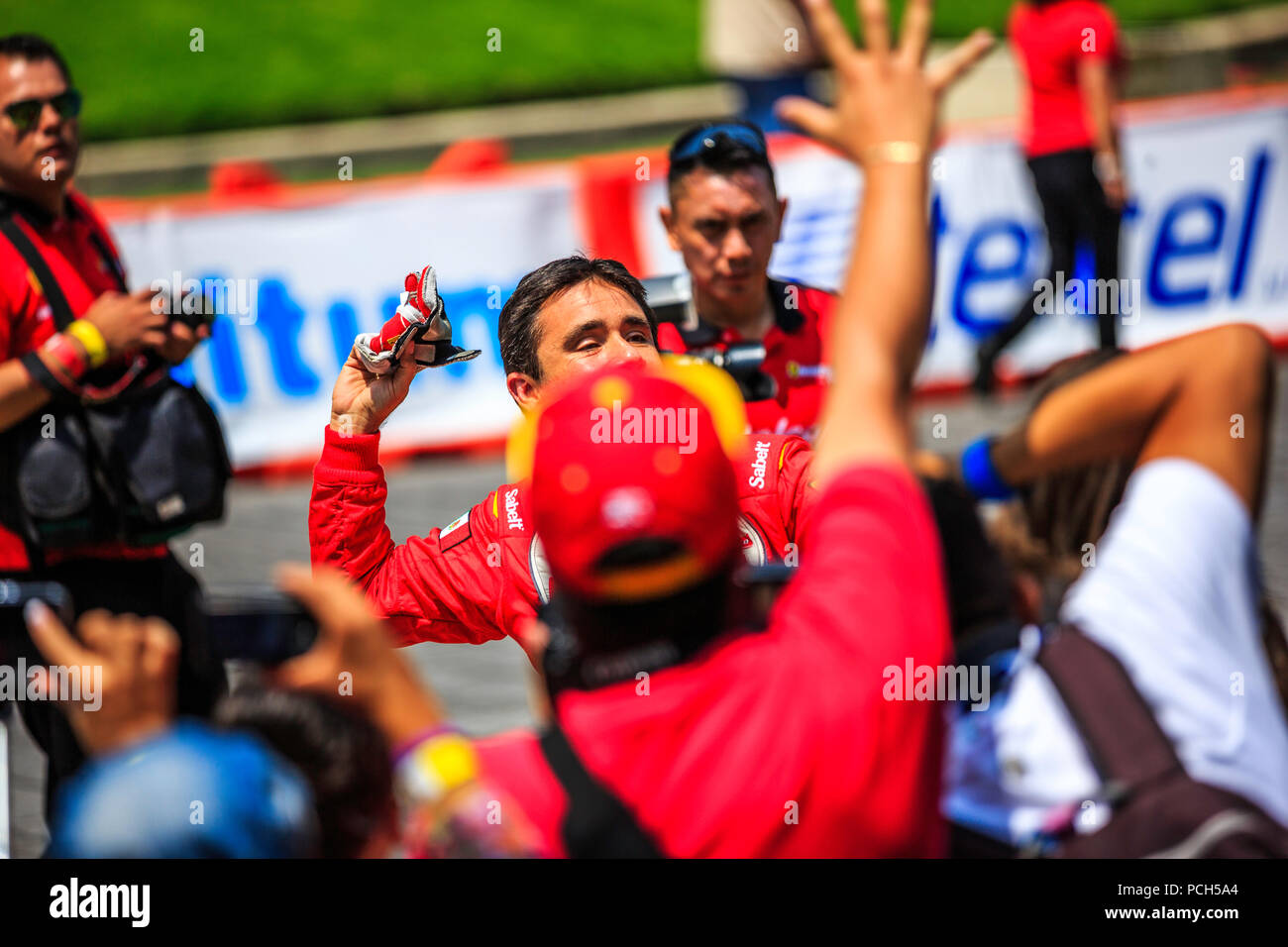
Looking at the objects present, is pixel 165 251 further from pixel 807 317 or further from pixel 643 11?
pixel 643 11

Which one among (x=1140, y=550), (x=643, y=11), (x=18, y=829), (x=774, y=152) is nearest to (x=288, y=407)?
(x=774, y=152)

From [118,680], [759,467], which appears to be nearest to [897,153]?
[118,680]

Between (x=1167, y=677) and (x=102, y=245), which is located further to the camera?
(x=102, y=245)

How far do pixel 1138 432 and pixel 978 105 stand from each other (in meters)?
14.0

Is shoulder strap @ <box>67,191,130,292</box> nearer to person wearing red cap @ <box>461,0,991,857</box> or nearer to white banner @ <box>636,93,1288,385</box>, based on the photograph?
person wearing red cap @ <box>461,0,991,857</box>

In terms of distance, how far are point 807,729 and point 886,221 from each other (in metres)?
0.62

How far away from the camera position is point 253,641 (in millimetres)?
2100

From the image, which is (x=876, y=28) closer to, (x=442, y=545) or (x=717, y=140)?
(x=442, y=545)

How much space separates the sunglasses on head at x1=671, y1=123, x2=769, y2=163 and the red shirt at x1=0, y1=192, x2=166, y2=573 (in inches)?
65.2

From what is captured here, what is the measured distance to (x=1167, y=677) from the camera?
6.02 feet

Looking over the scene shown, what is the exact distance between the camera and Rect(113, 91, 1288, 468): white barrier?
8625 millimetres

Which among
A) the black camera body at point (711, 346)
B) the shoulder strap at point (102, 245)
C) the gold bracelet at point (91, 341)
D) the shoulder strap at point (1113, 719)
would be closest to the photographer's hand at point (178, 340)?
the gold bracelet at point (91, 341)

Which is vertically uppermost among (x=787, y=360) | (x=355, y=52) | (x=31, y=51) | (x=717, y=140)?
(x=355, y=52)

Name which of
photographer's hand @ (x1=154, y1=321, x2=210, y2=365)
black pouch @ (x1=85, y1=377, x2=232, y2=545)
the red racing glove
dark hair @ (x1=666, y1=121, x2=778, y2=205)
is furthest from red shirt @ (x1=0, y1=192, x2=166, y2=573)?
dark hair @ (x1=666, y1=121, x2=778, y2=205)
